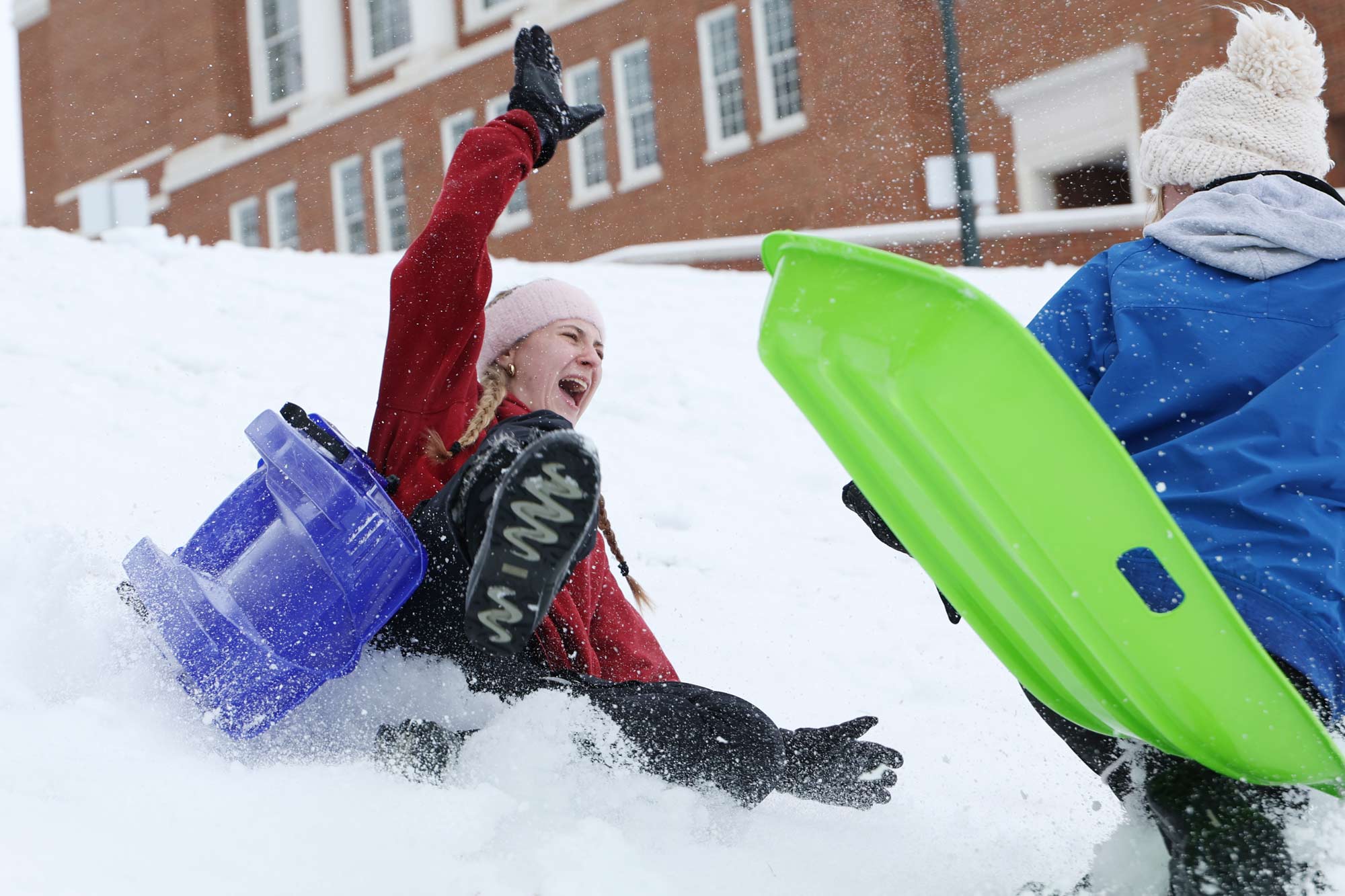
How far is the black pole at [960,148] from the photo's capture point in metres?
9.93

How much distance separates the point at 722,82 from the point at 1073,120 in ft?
15.2

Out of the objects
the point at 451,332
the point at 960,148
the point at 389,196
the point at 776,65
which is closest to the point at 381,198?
the point at 389,196

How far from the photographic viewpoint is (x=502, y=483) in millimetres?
1954

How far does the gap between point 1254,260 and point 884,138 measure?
14.6 m

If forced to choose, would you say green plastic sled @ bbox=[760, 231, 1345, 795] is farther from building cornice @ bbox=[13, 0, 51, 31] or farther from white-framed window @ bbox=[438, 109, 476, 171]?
building cornice @ bbox=[13, 0, 51, 31]

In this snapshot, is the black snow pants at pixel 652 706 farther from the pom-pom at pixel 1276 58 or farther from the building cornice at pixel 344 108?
the building cornice at pixel 344 108

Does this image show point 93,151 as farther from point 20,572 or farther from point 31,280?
point 20,572

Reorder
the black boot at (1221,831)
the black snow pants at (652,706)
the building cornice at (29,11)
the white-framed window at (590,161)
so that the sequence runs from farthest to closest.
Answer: the building cornice at (29,11) < the white-framed window at (590,161) < the black snow pants at (652,706) < the black boot at (1221,831)

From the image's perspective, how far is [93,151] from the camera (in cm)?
2567

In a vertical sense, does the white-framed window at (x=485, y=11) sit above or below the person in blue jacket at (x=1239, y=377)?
above

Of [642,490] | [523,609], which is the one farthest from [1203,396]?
[642,490]

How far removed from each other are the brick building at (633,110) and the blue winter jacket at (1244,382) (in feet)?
27.8

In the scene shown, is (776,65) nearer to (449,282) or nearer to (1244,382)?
(449,282)

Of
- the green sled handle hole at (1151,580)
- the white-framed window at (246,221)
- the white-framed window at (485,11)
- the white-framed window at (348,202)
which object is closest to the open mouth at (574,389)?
the green sled handle hole at (1151,580)
